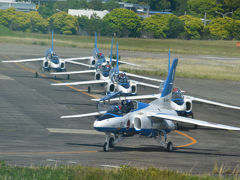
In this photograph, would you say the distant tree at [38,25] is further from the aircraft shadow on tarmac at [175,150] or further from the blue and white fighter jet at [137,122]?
the aircraft shadow on tarmac at [175,150]

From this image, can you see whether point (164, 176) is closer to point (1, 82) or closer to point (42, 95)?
point (42, 95)

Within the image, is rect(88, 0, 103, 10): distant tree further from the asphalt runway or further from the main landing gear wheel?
the main landing gear wheel

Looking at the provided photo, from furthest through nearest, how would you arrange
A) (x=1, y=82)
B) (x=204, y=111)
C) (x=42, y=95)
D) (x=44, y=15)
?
(x=44, y=15), (x=1, y=82), (x=42, y=95), (x=204, y=111)

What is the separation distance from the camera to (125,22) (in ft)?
468

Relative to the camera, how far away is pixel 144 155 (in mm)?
23906

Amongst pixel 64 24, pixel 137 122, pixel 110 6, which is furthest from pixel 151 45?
pixel 137 122

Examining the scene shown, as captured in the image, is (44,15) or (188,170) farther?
(44,15)

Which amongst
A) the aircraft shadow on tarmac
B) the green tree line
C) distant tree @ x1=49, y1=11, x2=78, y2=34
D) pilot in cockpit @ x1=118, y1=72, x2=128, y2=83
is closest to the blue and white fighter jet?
the aircraft shadow on tarmac

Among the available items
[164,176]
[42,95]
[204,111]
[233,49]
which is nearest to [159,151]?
[164,176]

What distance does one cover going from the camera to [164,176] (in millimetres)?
16891

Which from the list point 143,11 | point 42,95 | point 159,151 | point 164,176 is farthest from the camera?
point 143,11

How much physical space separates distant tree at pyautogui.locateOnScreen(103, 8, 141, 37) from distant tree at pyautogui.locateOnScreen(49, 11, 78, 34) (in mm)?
8868

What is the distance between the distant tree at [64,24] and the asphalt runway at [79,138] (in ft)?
300

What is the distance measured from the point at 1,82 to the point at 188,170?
35.3 metres
